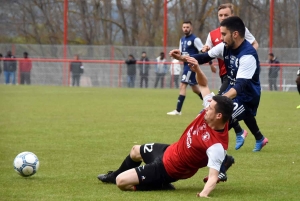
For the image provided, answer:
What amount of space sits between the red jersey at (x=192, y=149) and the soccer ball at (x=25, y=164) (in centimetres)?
150

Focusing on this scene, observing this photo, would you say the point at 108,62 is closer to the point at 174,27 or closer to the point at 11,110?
the point at 174,27

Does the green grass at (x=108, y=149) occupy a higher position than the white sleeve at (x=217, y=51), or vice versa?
the white sleeve at (x=217, y=51)

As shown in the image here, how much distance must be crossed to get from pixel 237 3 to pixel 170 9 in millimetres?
5387

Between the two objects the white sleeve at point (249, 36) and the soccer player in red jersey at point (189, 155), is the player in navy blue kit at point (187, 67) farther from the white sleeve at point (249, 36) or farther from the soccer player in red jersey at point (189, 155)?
the soccer player in red jersey at point (189, 155)

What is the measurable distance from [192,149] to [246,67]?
66.2 inches

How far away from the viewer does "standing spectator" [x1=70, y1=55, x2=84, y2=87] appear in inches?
1251

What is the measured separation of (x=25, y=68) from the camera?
3222cm

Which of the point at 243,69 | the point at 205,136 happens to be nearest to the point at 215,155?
the point at 205,136

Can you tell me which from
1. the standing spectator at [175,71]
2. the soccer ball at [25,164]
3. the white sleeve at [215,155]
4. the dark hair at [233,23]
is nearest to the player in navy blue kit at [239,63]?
the dark hair at [233,23]

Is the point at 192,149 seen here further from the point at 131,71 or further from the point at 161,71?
the point at 131,71

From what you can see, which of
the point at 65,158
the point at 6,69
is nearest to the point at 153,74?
the point at 6,69

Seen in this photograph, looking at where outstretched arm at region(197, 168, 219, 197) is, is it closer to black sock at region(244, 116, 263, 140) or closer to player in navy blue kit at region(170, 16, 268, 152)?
player in navy blue kit at region(170, 16, 268, 152)

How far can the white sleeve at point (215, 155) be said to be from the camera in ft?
20.2

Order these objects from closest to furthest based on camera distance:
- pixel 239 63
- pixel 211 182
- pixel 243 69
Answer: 1. pixel 211 182
2. pixel 243 69
3. pixel 239 63
